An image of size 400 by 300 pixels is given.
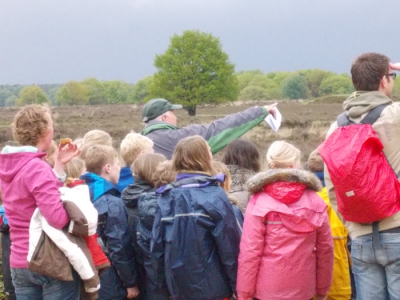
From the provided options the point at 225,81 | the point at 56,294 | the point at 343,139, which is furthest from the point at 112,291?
the point at 225,81

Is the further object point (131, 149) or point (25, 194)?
point (131, 149)

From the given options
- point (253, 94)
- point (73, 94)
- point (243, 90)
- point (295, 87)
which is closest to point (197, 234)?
point (253, 94)

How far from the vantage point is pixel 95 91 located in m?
122

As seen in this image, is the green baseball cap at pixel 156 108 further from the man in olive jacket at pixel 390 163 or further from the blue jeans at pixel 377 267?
the blue jeans at pixel 377 267

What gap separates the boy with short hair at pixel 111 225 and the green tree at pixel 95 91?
364 feet

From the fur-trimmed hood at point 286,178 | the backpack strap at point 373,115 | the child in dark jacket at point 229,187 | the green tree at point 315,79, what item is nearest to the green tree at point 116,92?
the green tree at point 315,79

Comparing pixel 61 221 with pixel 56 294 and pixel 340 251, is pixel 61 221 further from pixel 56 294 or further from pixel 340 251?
pixel 340 251

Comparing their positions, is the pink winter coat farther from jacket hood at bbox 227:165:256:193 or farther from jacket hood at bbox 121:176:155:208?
jacket hood at bbox 121:176:155:208

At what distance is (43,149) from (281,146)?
70.2 inches

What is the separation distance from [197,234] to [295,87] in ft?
363

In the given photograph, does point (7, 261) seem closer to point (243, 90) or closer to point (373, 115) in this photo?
point (373, 115)

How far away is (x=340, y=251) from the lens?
4.46 metres

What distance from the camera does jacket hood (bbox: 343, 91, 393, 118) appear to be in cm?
329

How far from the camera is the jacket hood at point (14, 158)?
3.51m
